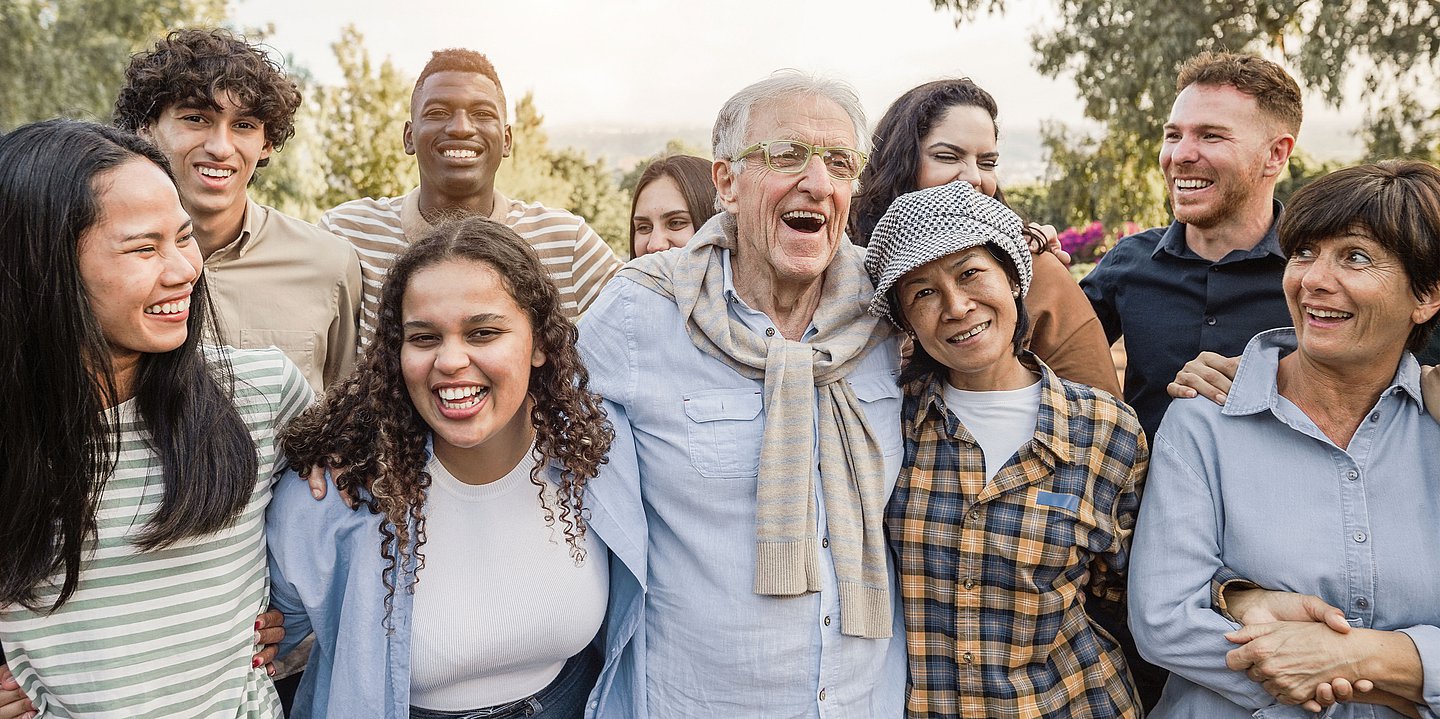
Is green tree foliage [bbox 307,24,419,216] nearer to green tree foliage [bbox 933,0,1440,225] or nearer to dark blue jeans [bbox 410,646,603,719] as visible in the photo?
green tree foliage [bbox 933,0,1440,225]

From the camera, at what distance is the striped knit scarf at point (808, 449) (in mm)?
2424

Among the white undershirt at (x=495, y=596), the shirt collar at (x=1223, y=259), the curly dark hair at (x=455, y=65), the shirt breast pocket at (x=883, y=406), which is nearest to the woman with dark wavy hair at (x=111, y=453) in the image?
the white undershirt at (x=495, y=596)

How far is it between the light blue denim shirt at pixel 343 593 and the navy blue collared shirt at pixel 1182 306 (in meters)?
1.85

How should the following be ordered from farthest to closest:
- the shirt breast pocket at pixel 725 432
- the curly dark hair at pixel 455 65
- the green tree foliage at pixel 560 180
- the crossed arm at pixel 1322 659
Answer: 1. the green tree foliage at pixel 560 180
2. the curly dark hair at pixel 455 65
3. the shirt breast pocket at pixel 725 432
4. the crossed arm at pixel 1322 659

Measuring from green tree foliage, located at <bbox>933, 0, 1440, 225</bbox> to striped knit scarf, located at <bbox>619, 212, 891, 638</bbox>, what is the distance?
466 inches

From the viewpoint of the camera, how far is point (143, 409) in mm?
2117

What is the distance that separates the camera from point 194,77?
293cm

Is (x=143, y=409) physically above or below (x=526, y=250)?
below

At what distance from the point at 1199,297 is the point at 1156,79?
11.1 meters

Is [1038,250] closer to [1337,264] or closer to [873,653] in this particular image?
[1337,264]

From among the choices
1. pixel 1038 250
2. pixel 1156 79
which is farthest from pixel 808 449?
pixel 1156 79

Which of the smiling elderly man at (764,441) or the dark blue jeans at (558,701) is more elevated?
the smiling elderly man at (764,441)

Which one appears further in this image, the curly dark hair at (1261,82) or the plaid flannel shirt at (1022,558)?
the curly dark hair at (1261,82)

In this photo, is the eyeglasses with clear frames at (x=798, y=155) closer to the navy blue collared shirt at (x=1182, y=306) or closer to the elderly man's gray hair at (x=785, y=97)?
the elderly man's gray hair at (x=785, y=97)
